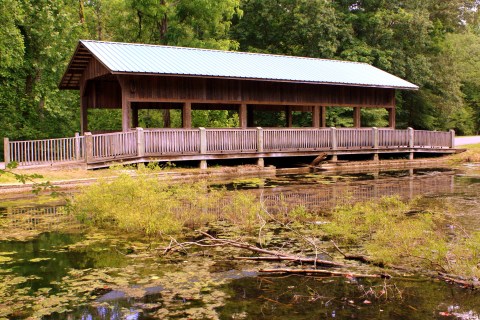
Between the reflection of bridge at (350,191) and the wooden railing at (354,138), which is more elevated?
the wooden railing at (354,138)


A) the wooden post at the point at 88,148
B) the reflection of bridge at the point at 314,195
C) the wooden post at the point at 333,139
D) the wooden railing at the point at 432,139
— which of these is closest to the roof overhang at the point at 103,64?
the wooden post at the point at 333,139

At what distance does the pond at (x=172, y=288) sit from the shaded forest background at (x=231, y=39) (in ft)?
62.5

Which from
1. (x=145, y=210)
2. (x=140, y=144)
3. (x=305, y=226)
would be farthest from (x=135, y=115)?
(x=305, y=226)

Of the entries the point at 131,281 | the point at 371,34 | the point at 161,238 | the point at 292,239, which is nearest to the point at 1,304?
the point at 131,281

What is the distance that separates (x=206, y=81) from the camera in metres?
24.2

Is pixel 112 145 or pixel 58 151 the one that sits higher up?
pixel 112 145

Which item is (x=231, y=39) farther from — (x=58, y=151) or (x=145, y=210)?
(x=145, y=210)

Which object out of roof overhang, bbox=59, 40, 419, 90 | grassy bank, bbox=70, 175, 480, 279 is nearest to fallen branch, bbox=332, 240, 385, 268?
grassy bank, bbox=70, 175, 480, 279

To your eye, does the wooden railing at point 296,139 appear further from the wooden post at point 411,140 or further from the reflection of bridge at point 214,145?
the wooden post at point 411,140

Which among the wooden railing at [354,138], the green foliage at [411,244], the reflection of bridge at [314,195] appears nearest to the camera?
the green foliage at [411,244]

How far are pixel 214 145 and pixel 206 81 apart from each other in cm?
315

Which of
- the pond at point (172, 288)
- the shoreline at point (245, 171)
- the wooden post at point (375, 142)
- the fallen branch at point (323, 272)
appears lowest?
the pond at point (172, 288)

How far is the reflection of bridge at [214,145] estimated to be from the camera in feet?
66.8

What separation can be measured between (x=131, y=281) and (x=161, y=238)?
2.81m
